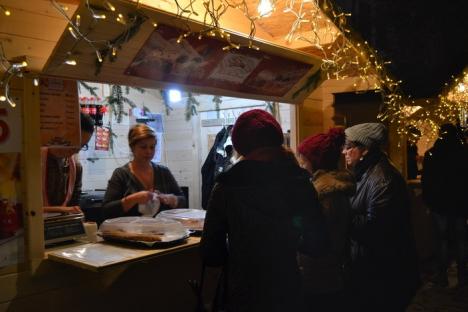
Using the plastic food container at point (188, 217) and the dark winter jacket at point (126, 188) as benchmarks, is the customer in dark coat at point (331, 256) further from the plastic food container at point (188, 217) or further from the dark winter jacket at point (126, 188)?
the dark winter jacket at point (126, 188)

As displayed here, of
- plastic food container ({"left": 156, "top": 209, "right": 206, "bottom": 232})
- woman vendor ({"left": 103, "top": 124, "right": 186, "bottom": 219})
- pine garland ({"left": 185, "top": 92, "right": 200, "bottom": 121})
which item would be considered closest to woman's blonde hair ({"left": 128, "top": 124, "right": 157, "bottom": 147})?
woman vendor ({"left": 103, "top": 124, "right": 186, "bottom": 219})

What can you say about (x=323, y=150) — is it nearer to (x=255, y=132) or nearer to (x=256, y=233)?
(x=255, y=132)

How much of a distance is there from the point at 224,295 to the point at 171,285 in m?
0.91

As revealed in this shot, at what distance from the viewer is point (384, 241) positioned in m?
2.43

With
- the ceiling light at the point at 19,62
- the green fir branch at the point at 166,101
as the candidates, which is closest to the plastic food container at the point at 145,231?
the ceiling light at the point at 19,62

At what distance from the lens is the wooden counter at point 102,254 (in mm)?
1705

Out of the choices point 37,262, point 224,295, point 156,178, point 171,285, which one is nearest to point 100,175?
point 156,178

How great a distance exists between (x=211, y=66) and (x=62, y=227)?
121 centimetres

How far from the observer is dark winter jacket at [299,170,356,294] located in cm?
201

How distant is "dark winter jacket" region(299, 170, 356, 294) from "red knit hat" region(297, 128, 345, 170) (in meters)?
0.13

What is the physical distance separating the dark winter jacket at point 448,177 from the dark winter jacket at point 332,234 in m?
2.67

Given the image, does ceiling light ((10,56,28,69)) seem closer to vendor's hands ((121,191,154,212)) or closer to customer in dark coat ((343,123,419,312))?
vendor's hands ((121,191,154,212))

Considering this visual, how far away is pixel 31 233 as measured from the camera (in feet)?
5.97

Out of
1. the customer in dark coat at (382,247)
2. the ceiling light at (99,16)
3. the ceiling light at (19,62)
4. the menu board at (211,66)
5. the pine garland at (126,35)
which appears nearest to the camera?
the ceiling light at (99,16)
